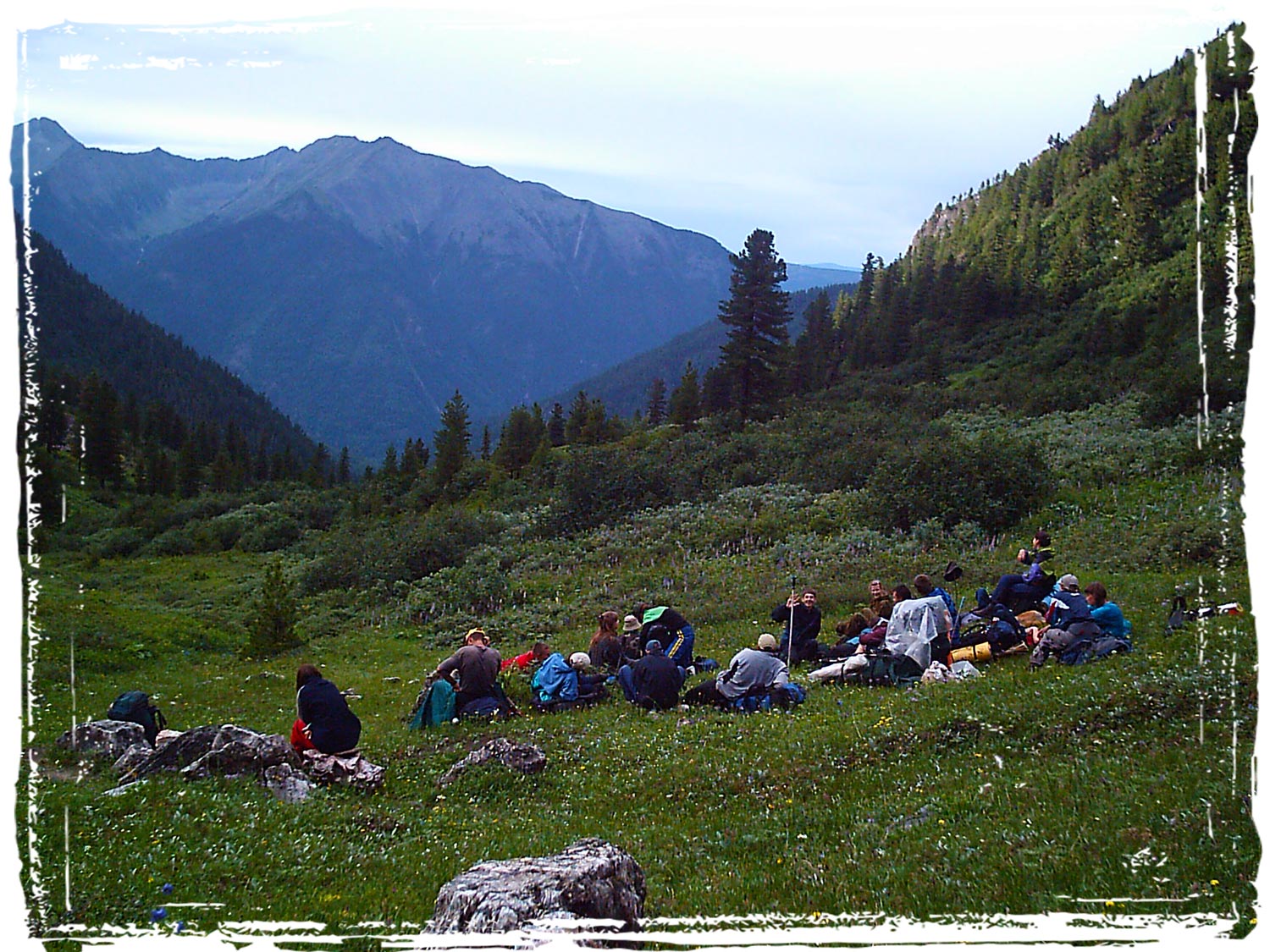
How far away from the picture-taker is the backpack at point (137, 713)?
41.3 ft

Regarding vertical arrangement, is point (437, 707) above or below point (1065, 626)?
below

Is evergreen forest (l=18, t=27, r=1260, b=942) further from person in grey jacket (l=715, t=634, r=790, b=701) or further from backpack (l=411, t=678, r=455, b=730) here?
person in grey jacket (l=715, t=634, r=790, b=701)

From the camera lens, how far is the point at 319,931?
4.89m

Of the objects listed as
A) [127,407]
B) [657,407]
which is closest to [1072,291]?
[657,407]

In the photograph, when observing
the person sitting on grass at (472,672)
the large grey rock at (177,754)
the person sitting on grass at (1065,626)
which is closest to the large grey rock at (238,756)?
the large grey rock at (177,754)

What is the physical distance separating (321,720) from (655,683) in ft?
17.9

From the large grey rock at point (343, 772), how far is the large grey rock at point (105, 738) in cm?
252

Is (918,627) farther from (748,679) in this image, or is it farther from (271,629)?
(271,629)

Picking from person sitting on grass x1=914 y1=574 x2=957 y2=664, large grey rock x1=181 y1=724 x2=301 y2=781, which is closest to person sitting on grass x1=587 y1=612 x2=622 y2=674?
person sitting on grass x1=914 y1=574 x2=957 y2=664

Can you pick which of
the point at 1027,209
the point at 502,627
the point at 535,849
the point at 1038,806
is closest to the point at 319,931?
the point at 535,849

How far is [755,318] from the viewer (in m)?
66.5

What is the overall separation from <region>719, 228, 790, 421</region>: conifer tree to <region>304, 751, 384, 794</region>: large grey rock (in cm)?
5664

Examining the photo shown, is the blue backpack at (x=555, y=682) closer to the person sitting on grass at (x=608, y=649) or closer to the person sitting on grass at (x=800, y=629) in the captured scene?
the person sitting on grass at (x=608, y=649)

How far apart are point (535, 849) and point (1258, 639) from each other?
20.0ft
